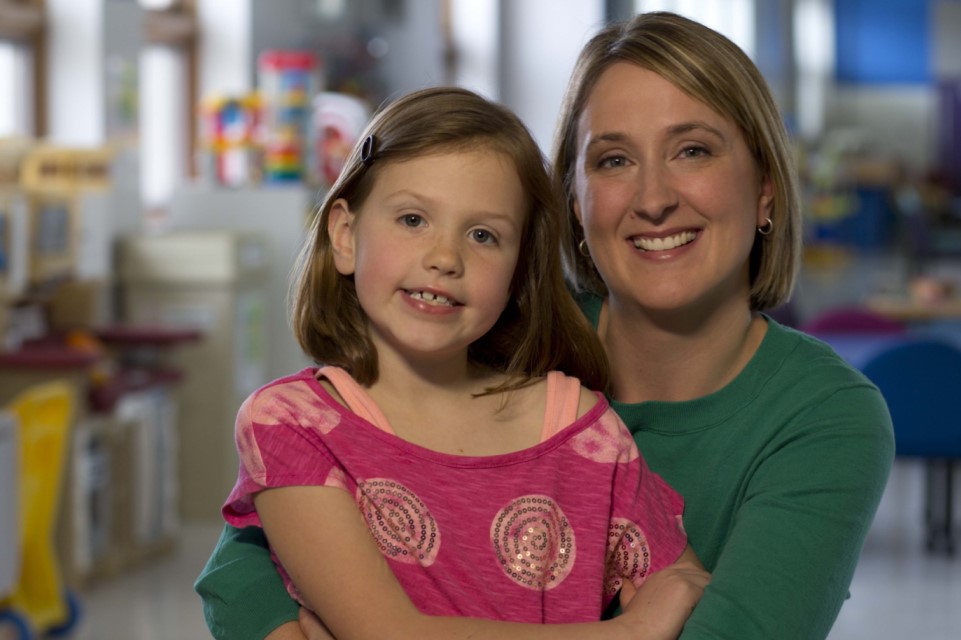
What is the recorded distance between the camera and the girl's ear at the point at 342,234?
58.3 inches

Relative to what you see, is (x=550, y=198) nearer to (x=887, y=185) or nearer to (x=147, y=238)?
(x=147, y=238)

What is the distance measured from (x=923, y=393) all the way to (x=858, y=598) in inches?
30.1

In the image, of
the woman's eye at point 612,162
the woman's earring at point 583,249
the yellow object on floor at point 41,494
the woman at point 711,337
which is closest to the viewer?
the woman at point 711,337

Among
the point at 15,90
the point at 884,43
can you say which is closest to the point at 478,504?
the point at 15,90

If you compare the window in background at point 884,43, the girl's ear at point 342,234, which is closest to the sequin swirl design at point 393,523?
the girl's ear at point 342,234

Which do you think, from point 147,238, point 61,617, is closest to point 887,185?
point 147,238

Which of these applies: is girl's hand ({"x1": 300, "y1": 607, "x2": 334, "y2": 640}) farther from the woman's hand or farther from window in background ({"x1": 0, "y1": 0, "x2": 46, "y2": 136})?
window in background ({"x1": 0, "y1": 0, "x2": 46, "y2": 136})

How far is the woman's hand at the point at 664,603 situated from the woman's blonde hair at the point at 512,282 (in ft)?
0.81

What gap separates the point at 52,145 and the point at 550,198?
348 cm

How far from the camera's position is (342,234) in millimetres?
1490

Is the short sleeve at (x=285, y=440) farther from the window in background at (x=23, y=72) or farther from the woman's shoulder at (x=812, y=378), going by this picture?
the window in background at (x=23, y=72)

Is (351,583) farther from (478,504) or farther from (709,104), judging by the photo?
(709,104)

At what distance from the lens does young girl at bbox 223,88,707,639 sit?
1.32m

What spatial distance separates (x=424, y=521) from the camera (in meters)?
1.36
